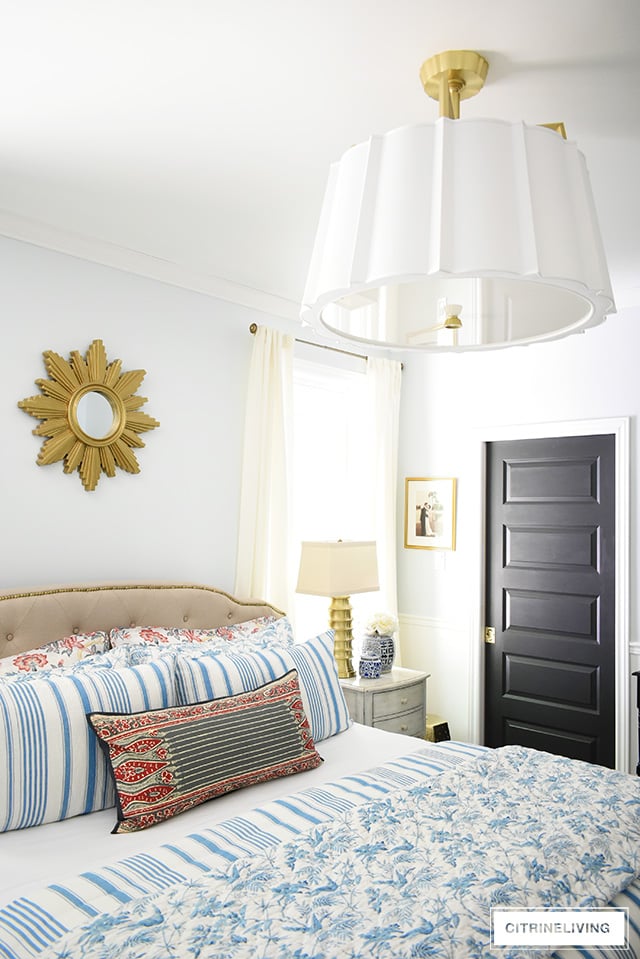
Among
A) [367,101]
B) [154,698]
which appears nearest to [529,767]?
[154,698]

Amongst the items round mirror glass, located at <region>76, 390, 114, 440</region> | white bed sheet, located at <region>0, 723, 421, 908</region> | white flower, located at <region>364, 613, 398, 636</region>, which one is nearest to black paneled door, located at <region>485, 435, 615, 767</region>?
white flower, located at <region>364, 613, 398, 636</region>

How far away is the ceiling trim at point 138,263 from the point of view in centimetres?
300

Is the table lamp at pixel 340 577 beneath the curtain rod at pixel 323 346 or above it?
beneath

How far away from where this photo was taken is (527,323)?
193 cm

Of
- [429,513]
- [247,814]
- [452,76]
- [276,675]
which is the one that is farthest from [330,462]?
[452,76]

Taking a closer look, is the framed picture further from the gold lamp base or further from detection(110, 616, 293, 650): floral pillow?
detection(110, 616, 293, 650): floral pillow

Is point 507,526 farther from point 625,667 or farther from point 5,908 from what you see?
point 5,908

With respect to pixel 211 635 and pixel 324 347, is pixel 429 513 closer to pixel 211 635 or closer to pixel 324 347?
pixel 324 347

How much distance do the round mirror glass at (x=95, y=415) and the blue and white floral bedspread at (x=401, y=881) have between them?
1934 millimetres

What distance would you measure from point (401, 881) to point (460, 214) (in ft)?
4.58

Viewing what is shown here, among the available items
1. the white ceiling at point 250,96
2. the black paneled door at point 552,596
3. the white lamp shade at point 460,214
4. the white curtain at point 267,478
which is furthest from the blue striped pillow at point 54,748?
the black paneled door at point 552,596

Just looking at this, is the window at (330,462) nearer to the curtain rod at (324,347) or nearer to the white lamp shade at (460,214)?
the curtain rod at (324,347)

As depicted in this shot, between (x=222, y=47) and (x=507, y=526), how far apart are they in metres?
3.08

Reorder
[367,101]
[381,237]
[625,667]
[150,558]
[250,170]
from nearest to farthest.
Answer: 1. [381,237]
2. [367,101]
3. [250,170]
4. [150,558]
5. [625,667]
